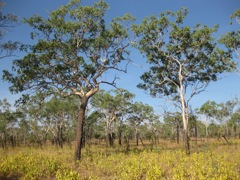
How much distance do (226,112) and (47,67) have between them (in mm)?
48184

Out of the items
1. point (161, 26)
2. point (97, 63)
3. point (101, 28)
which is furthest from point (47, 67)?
point (161, 26)

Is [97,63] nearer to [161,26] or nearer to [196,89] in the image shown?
[161,26]

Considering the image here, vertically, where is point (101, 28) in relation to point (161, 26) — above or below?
below

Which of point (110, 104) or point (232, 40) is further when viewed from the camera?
point (110, 104)

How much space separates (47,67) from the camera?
15898 millimetres

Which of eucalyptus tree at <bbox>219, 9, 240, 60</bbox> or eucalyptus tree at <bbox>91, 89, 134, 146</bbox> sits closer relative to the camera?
eucalyptus tree at <bbox>219, 9, 240, 60</bbox>

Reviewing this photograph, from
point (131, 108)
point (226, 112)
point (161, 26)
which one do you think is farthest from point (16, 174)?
point (226, 112)

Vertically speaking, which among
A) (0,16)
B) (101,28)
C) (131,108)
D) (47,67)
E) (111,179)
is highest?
(101,28)

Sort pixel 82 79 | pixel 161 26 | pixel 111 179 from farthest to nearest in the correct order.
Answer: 1. pixel 161 26
2. pixel 82 79
3. pixel 111 179

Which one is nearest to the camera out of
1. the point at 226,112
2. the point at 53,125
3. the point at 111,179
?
the point at 111,179

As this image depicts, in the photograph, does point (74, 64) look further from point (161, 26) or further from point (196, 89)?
point (196, 89)

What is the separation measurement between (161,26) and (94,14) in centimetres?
743

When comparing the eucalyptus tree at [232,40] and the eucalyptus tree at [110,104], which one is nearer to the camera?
the eucalyptus tree at [232,40]

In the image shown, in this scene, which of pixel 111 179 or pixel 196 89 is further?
pixel 196 89
